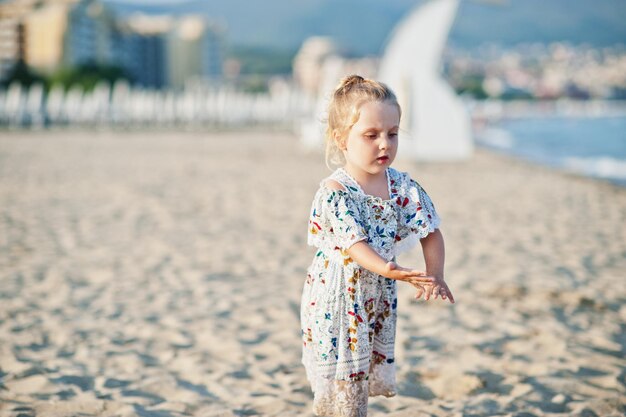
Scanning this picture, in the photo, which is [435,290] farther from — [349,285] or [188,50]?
[188,50]

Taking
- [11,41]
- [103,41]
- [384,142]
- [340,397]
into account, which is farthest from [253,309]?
[103,41]

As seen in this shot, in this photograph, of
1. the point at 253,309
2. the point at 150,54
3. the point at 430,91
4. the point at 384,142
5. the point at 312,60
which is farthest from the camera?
the point at 312,60

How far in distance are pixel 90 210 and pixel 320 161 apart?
6988 millimetres

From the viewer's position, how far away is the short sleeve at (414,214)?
183 centimetres

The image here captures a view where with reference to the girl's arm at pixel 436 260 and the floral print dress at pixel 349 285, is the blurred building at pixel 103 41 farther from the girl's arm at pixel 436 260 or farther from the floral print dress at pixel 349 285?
the girl's arm at pixel 436 260

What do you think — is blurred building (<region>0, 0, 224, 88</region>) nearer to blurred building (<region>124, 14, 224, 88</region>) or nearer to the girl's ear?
blurred building (<region>124, 14, 224, 88</region>)

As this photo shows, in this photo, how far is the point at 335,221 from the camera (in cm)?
177

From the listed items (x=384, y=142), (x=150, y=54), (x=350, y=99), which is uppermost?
(x=150, y=54)

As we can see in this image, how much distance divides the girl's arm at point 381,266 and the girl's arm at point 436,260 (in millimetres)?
44

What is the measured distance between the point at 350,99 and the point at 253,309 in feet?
7.30

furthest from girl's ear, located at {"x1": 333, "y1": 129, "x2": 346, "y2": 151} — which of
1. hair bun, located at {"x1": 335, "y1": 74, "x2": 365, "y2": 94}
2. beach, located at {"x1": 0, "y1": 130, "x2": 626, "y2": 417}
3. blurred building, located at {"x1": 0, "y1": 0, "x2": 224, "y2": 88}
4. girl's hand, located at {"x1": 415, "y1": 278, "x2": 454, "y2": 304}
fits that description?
blurred building, located at {"x1": 0, "y1": 0, "x2": 224, "y2": 88}

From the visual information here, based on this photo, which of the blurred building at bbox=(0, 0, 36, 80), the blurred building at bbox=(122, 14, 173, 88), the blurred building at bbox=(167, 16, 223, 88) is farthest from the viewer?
the blurred building at bbox=(167, 16, 223, 88)

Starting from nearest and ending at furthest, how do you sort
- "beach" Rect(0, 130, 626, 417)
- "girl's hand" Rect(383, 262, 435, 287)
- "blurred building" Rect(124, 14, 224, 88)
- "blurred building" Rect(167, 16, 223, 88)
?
"girl's hand" Rect(383, 262, 435, 287)
"beach" Rect(0, 130, 626, 417)
"blurred building" Rect(124, 14, 224, 88)
"blurred building" Rect(167, 16, 223, 88)

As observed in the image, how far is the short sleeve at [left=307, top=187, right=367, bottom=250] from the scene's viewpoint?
175cm
